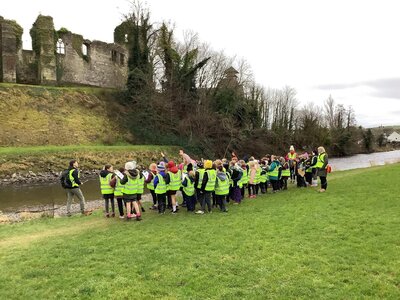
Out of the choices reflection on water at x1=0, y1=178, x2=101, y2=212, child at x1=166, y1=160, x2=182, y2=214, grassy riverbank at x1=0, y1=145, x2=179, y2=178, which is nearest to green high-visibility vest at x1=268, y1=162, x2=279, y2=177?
child at x1=166, y1=160, x2=182, y2=214

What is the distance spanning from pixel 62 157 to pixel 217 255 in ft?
91.3

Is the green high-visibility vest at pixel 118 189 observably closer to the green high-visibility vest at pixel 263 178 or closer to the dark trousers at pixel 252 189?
the dark trousers at pixel 252 189

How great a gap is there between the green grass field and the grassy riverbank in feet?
62.2

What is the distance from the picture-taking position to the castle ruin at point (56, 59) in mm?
43125

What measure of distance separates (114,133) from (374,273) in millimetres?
39752

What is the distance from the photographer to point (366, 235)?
29.8 ft

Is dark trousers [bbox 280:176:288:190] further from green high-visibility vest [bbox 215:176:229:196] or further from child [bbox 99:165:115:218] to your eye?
child [bbox 99:165:115:218]

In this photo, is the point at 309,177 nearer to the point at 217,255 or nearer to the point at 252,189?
the point at 252,189

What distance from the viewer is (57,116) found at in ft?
134

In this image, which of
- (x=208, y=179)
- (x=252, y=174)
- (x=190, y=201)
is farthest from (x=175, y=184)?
(x=252, y=174)

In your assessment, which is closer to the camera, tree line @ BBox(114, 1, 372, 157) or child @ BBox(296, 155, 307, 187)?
child @ BBox(296, 155, 307, 187)

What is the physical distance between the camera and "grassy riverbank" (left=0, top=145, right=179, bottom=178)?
29766mm

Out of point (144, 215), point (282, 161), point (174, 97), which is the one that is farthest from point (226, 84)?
point (144, 215)

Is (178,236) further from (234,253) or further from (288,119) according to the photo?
(288,119)
